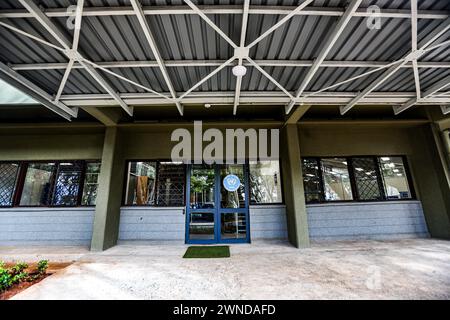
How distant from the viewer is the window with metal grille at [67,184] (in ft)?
19.3

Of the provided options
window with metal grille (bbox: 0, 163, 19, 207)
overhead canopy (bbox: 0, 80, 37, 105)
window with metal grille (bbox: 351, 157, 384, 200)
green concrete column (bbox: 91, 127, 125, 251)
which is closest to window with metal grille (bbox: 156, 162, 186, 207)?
green concrete column (bbox: 91, 127, 125, 251)

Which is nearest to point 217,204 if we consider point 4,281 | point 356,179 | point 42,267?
point 42,267

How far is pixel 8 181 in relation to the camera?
19.8 ft

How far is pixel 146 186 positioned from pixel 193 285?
3.96 m

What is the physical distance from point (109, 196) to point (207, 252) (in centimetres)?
301

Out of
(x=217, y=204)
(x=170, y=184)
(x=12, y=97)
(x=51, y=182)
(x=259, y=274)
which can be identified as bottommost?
(x=259, y=274)

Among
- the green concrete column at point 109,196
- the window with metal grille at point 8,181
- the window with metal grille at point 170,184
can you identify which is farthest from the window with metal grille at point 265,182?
the window with metal grille at point 8,181

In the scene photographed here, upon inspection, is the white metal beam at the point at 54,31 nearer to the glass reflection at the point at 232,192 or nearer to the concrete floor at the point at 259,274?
the concrete floor at the point at 259,274

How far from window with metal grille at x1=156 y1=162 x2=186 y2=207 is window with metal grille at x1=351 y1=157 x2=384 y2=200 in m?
5.49

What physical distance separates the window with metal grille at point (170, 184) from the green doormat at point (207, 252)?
1.45 meters

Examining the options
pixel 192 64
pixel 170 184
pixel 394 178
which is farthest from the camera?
pixel 394 178

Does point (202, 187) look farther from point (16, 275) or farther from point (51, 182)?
point (51, 182)

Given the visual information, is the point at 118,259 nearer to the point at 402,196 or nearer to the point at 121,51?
the point at 121,51

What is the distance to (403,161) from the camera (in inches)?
248
